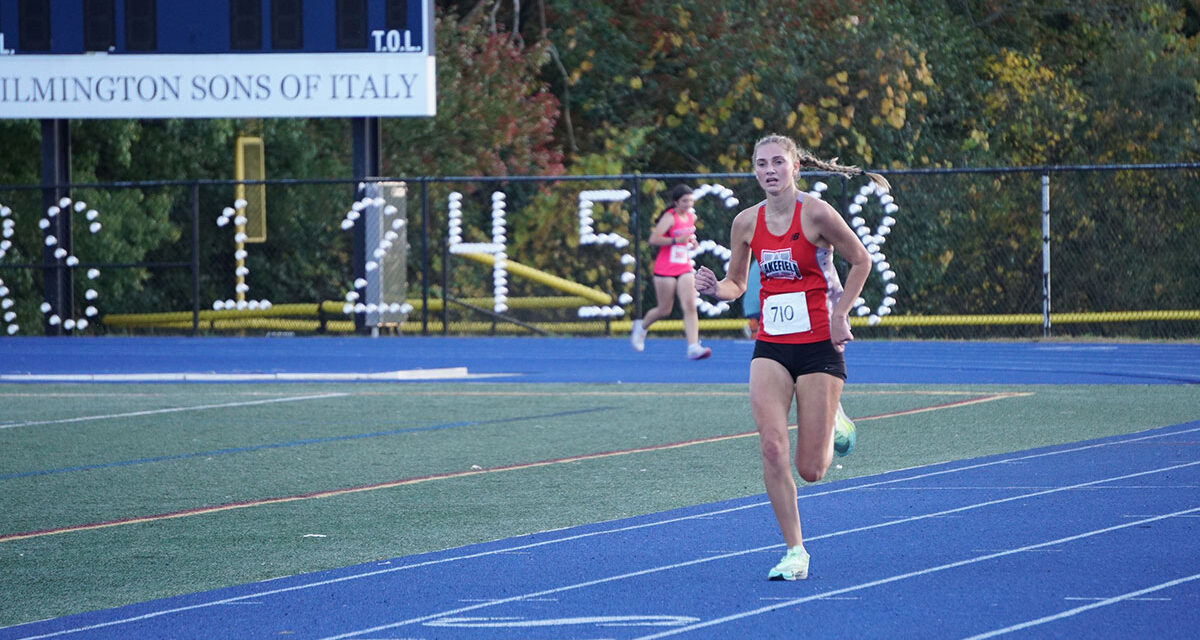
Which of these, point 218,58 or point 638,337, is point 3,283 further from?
point 638,337

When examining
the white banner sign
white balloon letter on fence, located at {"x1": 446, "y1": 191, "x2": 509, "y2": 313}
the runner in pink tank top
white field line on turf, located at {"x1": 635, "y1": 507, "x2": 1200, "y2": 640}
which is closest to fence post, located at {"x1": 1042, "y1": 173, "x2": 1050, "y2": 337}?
the runner in pink tank top

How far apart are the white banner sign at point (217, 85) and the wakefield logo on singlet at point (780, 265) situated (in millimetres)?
17976

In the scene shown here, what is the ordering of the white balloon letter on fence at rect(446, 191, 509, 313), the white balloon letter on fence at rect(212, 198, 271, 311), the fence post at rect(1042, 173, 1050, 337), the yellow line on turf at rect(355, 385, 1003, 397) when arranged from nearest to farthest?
1. the yellow line on turf at rect(355, 385, 1003, 397)
2. the fence post at rect(1042, 173, 1050, 337)
3. the white balloon letter on fence at rect(446, 191, 509, 313)
4. the white balloon letter on fence at rect(212, 198, 271, 311)

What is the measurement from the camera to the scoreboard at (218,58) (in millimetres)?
25219

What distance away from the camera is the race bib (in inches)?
300

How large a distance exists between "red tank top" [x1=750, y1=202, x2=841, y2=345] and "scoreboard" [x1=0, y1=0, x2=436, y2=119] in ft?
59.3

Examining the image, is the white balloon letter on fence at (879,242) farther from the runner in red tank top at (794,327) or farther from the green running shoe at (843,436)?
the runner in red tank top at (794,327)

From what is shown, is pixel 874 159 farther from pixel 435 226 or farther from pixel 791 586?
pixel 791 586

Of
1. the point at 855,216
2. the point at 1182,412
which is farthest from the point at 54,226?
the point at 1182,412

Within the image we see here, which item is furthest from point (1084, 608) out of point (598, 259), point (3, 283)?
point (3, 283)

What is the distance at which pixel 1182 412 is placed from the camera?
48.1 ft

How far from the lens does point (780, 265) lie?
7.66 meters

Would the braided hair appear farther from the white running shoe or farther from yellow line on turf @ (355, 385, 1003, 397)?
the white running shoe

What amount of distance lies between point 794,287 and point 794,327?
0.18m
